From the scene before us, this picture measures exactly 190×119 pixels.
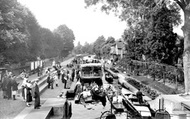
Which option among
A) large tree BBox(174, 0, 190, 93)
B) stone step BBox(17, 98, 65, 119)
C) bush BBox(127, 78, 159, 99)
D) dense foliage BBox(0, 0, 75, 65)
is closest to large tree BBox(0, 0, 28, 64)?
dense foliage BBox(0, 0, 75, 65)

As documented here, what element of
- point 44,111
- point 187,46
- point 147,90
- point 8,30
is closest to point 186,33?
point 187,46

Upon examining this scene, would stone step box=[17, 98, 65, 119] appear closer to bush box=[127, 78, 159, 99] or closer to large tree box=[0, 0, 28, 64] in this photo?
bush box=[127, 78, 159, 99]

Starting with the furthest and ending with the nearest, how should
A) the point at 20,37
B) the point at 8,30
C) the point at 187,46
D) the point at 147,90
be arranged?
the point at 20,37 < the point at 8,30 < the point at 147,90 < the point at 187,46

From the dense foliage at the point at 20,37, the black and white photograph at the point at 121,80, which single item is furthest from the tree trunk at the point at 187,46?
the dense foliage at the point at 20,37

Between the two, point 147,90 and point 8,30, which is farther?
point 8,30

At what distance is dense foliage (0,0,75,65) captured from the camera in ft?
80.8

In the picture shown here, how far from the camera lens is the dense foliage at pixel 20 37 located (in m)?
24.6

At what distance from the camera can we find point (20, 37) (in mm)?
26938

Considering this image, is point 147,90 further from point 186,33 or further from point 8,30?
point 8,30

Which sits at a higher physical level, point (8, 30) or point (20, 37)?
point (8, 30)

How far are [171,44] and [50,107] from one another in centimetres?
1752

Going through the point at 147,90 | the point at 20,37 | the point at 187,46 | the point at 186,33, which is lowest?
the point at 147,90

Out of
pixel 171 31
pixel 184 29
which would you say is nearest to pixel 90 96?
pixel 184 29

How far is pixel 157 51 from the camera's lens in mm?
25672
